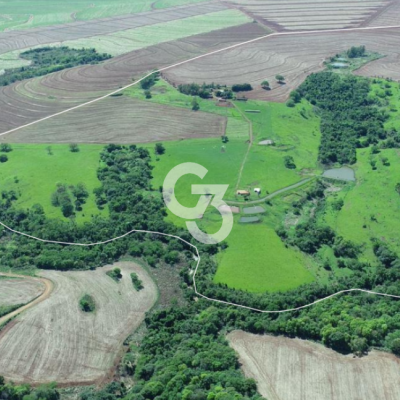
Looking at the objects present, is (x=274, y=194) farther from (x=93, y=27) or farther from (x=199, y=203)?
(x=93, y=27)

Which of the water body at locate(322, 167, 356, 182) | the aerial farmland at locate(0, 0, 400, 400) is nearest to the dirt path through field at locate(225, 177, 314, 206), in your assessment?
the aerial farmland at locate(0, 0, 400, 400)

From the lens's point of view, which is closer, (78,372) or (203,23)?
(78,372)

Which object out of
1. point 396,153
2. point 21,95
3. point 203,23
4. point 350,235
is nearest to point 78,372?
point 350,235

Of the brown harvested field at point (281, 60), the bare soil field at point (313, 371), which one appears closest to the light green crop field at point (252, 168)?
the brown harvested field at point (281, 60)

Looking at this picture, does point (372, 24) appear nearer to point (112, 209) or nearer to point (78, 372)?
point (112, 209)

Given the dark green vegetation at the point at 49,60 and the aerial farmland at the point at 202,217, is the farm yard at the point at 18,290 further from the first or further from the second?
the dark green vegetation at the point at 49,60

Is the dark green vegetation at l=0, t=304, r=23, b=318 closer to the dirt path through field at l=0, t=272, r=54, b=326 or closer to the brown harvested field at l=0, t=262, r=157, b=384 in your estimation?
the dirt path through field at l=0, t=272, r=54, b=326

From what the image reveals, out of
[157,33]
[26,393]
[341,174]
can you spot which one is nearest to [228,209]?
[341,174]
